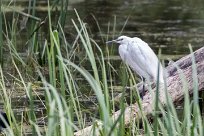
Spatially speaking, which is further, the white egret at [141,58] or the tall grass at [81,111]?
the white egret at [141,58]

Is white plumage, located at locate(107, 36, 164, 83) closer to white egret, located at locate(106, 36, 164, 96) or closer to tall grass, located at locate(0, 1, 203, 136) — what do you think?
white egret, located at locate(106, 36, 164, 96)

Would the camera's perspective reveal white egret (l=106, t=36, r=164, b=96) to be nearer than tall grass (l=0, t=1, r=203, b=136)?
No

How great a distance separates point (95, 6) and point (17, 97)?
5.32m

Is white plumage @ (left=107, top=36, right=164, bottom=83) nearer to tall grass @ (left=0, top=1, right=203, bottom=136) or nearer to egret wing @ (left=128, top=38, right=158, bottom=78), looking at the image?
egret wing @ (left=128, top=38, right=158, bottom=78)

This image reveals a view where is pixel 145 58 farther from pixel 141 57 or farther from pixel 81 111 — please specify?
pixel 81 111

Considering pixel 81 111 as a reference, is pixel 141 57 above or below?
above

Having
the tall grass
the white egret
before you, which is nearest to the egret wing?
the white egret

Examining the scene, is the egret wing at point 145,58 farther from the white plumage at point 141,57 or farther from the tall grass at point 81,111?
the tall grass at point 81,111

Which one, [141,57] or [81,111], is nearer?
[81,111]

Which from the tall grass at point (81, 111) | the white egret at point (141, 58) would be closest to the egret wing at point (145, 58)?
the white egret at point (141, 58)

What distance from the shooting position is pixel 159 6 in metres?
10.7

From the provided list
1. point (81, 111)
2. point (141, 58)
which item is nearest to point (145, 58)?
point (141, 58)

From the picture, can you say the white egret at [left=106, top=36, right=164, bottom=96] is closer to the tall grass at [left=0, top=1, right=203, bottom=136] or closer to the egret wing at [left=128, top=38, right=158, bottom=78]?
the egret wing at [left=128, top=38, right=158, bottom=78]

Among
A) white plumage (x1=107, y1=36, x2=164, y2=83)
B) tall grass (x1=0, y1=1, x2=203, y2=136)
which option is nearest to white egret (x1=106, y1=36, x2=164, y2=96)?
white plumage (x1=107, y1=36, x2=164, y2=83)
